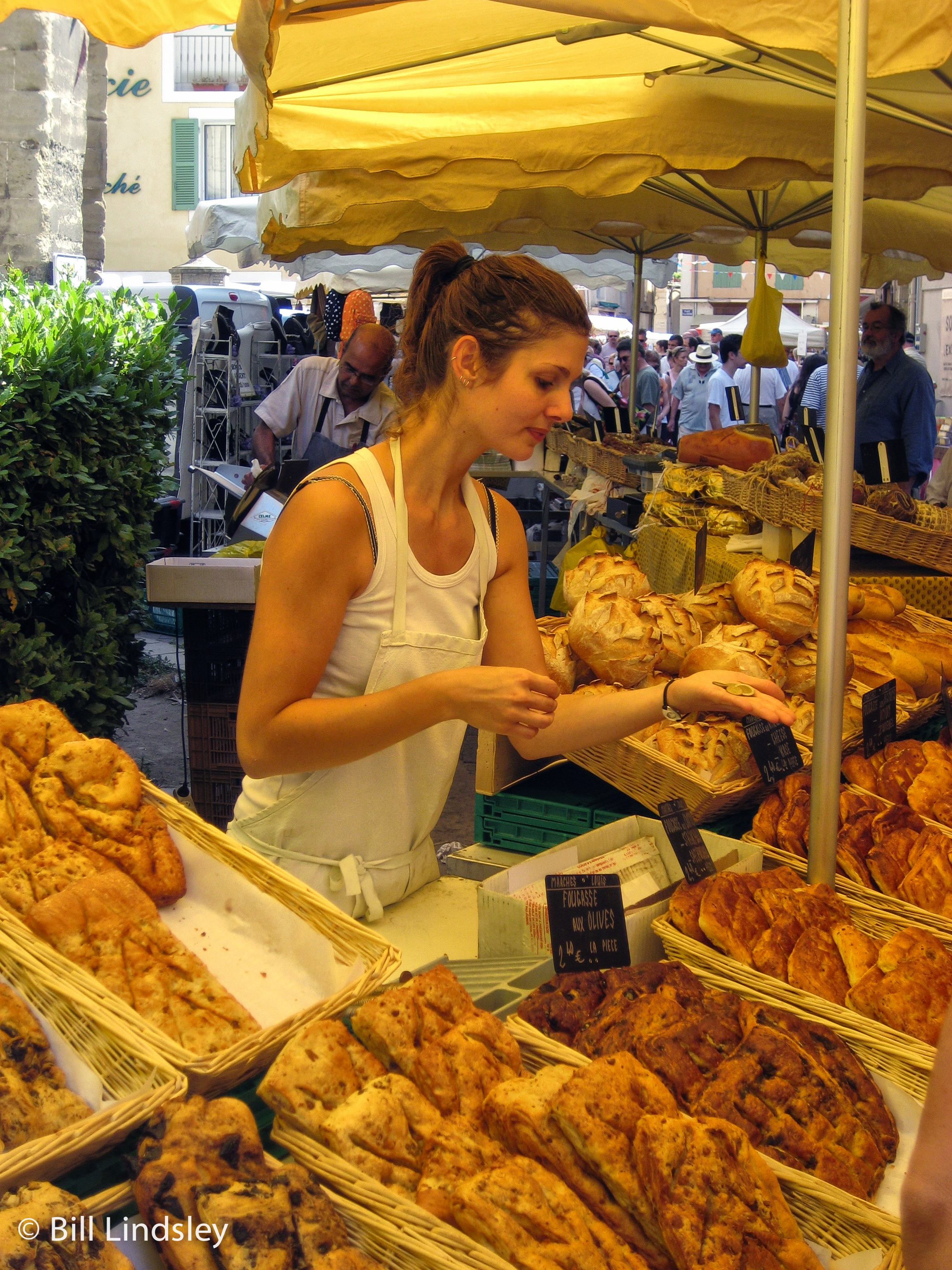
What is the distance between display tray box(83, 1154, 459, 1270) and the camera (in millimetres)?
947

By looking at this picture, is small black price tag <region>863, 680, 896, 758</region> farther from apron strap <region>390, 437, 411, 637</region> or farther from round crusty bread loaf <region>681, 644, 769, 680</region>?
apron strap <region>390, 437, 411, 637</region>

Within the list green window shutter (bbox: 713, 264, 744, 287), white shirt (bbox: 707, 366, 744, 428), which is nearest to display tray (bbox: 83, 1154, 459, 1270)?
white shirt (bbox: 707, 366, 744, 428)

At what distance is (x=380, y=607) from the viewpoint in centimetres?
185

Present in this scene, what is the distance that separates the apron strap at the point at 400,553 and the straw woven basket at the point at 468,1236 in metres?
0.91

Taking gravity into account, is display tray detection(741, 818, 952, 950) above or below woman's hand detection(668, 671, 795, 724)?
below

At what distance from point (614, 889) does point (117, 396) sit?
4.34 metres

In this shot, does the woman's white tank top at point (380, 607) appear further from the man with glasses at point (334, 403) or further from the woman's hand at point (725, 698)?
the man with glasses at point (334, 403)

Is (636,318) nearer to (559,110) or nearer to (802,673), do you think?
(559,110)

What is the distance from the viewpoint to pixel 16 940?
136 cm

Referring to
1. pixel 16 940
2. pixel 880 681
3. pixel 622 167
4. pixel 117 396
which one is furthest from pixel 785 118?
pixel 16 940

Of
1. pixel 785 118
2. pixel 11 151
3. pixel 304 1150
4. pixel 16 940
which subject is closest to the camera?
pixel 304 1150

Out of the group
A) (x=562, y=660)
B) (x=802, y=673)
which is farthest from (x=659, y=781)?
(x=802, y=673)

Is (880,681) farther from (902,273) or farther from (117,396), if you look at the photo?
(902,273)

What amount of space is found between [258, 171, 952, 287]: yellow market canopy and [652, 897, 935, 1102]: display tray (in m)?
3.28
